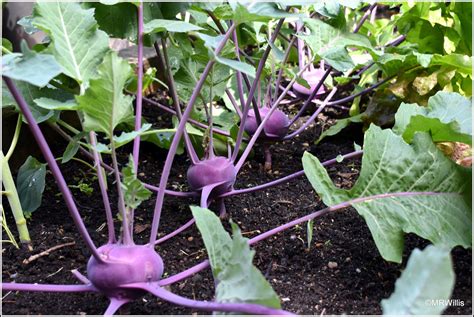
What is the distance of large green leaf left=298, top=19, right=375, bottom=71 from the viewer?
3.56ft

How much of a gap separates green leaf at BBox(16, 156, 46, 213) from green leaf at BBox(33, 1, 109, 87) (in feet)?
1.13

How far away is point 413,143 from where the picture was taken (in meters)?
0.91

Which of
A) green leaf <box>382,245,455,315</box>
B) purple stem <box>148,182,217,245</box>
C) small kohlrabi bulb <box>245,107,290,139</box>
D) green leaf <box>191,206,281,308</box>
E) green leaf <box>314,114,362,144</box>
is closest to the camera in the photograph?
green leaf <box>382,245,455,315</box>

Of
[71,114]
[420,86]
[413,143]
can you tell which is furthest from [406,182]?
[71,114]

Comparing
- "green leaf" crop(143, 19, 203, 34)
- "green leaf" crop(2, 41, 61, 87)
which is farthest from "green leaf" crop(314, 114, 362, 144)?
"green leaf" crop(2, 41, 61, 87)

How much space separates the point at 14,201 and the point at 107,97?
0.38 metres

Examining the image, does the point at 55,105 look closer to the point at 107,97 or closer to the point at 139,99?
the point at 107,97

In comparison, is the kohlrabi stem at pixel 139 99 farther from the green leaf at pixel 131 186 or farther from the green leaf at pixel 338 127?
the green leaf at pixel 338 127

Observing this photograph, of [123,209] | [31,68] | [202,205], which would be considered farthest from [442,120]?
[31,68]

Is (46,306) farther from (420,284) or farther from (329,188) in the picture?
(420,284)

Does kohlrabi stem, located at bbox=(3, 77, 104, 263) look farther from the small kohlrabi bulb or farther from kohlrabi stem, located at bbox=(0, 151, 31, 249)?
the small kohlrabi bulb

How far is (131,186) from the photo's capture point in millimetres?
749

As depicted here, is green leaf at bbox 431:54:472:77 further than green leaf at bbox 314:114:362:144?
No

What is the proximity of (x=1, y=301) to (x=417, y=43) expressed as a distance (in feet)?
3.63
